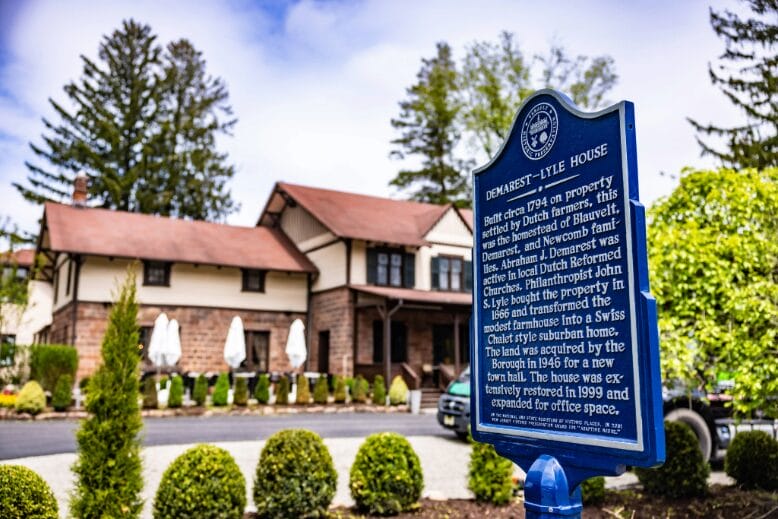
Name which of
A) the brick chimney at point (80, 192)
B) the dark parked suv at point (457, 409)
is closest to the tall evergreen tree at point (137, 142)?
the brick chimney at point (80, 192)

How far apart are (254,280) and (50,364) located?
31.2 ft

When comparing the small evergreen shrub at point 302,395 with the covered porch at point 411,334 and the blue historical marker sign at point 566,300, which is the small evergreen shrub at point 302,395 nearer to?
the covered porch at point 411,334

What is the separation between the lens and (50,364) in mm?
21141

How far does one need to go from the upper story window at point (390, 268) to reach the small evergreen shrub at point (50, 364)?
39.2 feet

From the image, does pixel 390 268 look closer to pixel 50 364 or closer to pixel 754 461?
pixel 50 364

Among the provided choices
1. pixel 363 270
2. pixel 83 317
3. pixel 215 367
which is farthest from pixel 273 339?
pixel 83 317

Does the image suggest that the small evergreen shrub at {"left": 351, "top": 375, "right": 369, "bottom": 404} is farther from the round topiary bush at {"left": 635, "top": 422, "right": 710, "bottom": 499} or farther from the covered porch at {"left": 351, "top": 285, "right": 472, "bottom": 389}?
the round topiary bush at {"left": 635, "top": 422, "right": 710, "bottom": 499}

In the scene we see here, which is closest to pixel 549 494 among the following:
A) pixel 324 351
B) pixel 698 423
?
pixel 698 423

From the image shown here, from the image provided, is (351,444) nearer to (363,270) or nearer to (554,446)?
(554,446)

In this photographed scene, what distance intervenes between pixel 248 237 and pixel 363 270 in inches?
254

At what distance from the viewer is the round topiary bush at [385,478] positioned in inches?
269

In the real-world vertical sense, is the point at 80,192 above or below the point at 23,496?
above

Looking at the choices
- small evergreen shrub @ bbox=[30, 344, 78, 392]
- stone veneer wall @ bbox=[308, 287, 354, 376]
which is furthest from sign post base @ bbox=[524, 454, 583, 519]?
stone veneer wall @ bbox=[308, 287, 354, 376]

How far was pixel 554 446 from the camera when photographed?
3.77m
